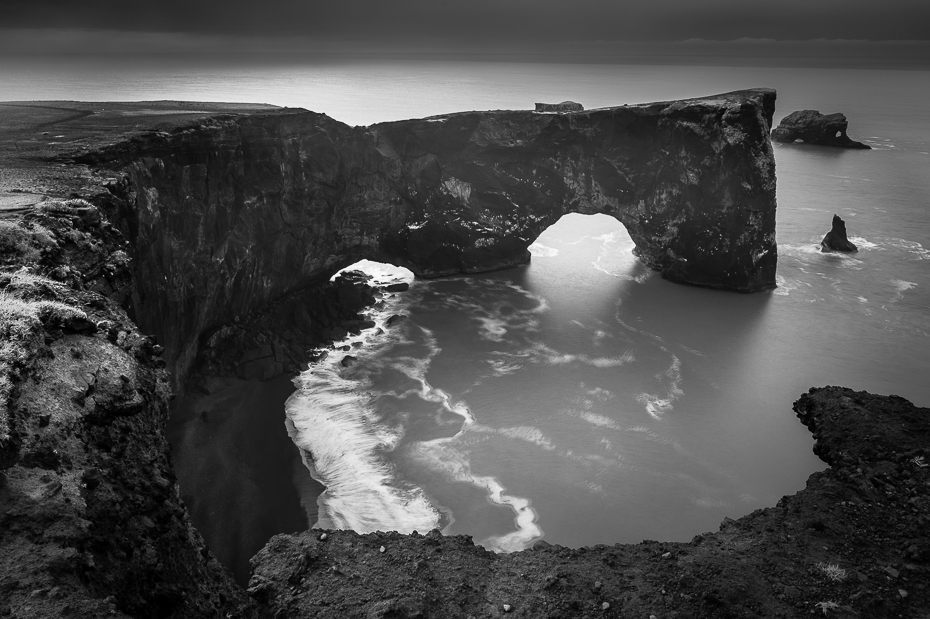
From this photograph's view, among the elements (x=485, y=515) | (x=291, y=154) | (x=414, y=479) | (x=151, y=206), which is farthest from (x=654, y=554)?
(x=291, y=154)

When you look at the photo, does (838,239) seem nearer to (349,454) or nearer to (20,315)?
(349,454)

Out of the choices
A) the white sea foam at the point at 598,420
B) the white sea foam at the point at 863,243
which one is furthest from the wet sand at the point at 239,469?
the white sea foam at the point at 863,243

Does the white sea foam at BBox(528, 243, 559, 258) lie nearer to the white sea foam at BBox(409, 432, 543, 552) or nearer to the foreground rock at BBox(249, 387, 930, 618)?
the white sea foam at BBox(409, 432, 543, 552)

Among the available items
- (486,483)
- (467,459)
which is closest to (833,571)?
(486,483)

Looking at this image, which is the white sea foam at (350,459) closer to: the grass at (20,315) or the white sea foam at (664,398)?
the white sea foam at (664,398)

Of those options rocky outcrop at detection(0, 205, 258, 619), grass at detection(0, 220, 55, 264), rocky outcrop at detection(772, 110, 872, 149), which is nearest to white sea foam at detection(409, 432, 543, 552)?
rocky outcrop at detection(0, 205, 258, 619)

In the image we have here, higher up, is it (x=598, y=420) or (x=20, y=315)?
(x=20, y=315)

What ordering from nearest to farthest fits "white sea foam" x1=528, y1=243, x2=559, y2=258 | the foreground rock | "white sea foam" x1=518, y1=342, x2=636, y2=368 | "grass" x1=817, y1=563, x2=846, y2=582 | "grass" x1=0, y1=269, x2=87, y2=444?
"grass" x1=0, y1=269, x2=87, y2=444 → the foreground rock → "grass" x1=817, y1=563, x2=846, y2=582 → "white sea foam" x1=518, y1=342, x2=636, y2=368 → "white sea foam" x1=528, y1=243, x2=559, y2=258

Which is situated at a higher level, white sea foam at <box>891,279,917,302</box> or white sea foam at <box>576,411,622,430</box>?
white sea foam at <box>891,279,917,302</box>
